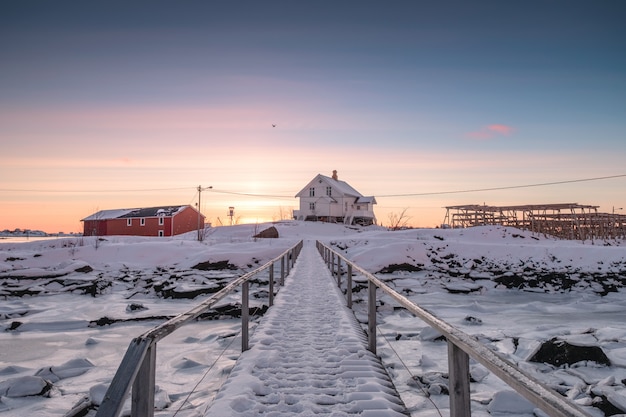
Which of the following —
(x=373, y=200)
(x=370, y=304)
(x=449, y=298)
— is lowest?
(x=449, y=298)

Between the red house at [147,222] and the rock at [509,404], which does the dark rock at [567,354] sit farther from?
the red house at [147,222]

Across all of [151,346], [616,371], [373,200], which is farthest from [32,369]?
[373,200]

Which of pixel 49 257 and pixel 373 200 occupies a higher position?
pixel 373 200

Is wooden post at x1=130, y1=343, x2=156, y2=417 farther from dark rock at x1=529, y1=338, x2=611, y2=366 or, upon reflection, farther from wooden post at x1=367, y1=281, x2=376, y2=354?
dark rock at x1=529, y1=338, x2=611, y2=366

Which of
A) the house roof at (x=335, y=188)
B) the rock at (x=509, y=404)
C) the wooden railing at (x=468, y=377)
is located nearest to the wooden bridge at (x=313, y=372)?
the wooden railing at (x=468, y=377)

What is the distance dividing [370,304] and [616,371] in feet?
12.4

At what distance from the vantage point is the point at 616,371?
621 cm

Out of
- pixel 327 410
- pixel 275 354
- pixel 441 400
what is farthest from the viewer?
pixel 275 354

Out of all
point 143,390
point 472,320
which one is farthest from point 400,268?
point 143,390

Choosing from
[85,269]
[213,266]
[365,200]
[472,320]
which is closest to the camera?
[472,320]

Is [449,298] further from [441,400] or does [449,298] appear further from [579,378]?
[441,400]

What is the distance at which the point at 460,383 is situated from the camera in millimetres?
2717

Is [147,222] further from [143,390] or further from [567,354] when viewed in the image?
[143,390]

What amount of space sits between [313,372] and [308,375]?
0.14 m
